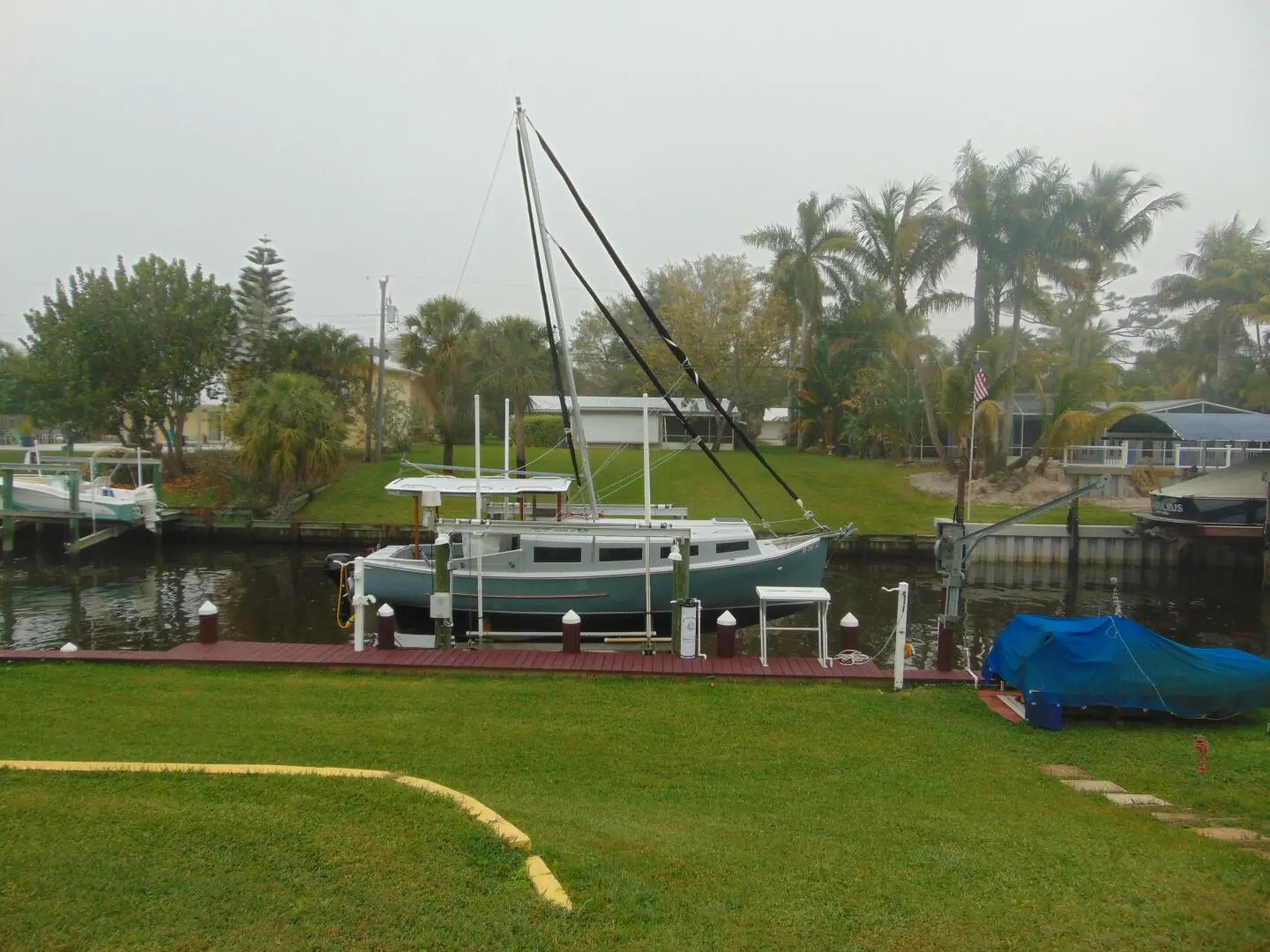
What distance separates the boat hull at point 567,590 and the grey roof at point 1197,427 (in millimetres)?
24503

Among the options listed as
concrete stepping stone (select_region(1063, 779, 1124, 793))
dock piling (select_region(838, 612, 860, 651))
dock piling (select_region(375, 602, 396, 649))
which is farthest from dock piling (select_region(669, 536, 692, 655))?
concrete stepping stone (select_region(1063, 779, 1124, 793))

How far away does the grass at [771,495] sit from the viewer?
3475cm

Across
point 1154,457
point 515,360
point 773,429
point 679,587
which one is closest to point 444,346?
point 515,360

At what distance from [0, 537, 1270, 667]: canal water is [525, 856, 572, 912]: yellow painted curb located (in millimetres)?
11606

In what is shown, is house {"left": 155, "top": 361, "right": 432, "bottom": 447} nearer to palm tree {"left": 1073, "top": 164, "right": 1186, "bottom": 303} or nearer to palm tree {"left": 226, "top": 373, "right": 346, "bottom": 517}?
Answer: palm tree {"left": 226, "top": 373, "right": 346, "bottom": 517}

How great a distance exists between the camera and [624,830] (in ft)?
21.0

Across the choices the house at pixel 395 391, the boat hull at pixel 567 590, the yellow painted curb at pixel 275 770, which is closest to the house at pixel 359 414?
the house at pixel 395 391

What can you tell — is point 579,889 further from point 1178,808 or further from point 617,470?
point 617,470

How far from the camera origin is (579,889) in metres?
5.29

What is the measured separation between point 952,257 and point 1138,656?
3775cm

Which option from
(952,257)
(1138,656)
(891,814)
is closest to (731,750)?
(891,814)

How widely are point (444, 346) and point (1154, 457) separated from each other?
111 ft

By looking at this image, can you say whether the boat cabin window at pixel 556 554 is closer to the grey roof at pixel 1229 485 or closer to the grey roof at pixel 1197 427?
the grey roof at pixel 1229 485

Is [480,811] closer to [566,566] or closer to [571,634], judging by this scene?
[571,634]
